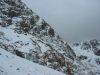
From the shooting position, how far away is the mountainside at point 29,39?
35.1 meters

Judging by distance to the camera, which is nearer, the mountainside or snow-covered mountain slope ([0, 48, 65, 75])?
snow-covered mountain slope ([0, 48, 65, 75])

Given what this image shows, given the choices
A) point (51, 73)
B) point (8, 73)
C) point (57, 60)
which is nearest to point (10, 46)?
point (57, 60)

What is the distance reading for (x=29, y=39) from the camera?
39844 mm

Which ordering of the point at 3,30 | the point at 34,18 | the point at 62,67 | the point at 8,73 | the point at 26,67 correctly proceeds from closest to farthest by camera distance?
the point at 8,73 < the point at 26,67 < the point at 62,67 < the point at 3,30 < the point at 34,18

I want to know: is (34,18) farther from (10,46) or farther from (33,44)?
(10,46)

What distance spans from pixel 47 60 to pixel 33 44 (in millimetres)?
4307

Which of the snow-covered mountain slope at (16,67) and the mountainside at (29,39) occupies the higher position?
Result: the mountainside at (29,39)

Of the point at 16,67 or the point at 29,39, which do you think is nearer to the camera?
the point at 16,67

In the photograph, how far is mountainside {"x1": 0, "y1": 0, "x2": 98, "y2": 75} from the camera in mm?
35062

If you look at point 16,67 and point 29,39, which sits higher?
point 29,39

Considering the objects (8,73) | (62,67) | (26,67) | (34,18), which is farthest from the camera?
(34,18)

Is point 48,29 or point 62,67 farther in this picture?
point 48,29

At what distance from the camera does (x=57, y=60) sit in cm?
3841

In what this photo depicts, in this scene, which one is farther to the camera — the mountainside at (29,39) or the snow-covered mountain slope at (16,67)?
the mountainside at (29,39)
